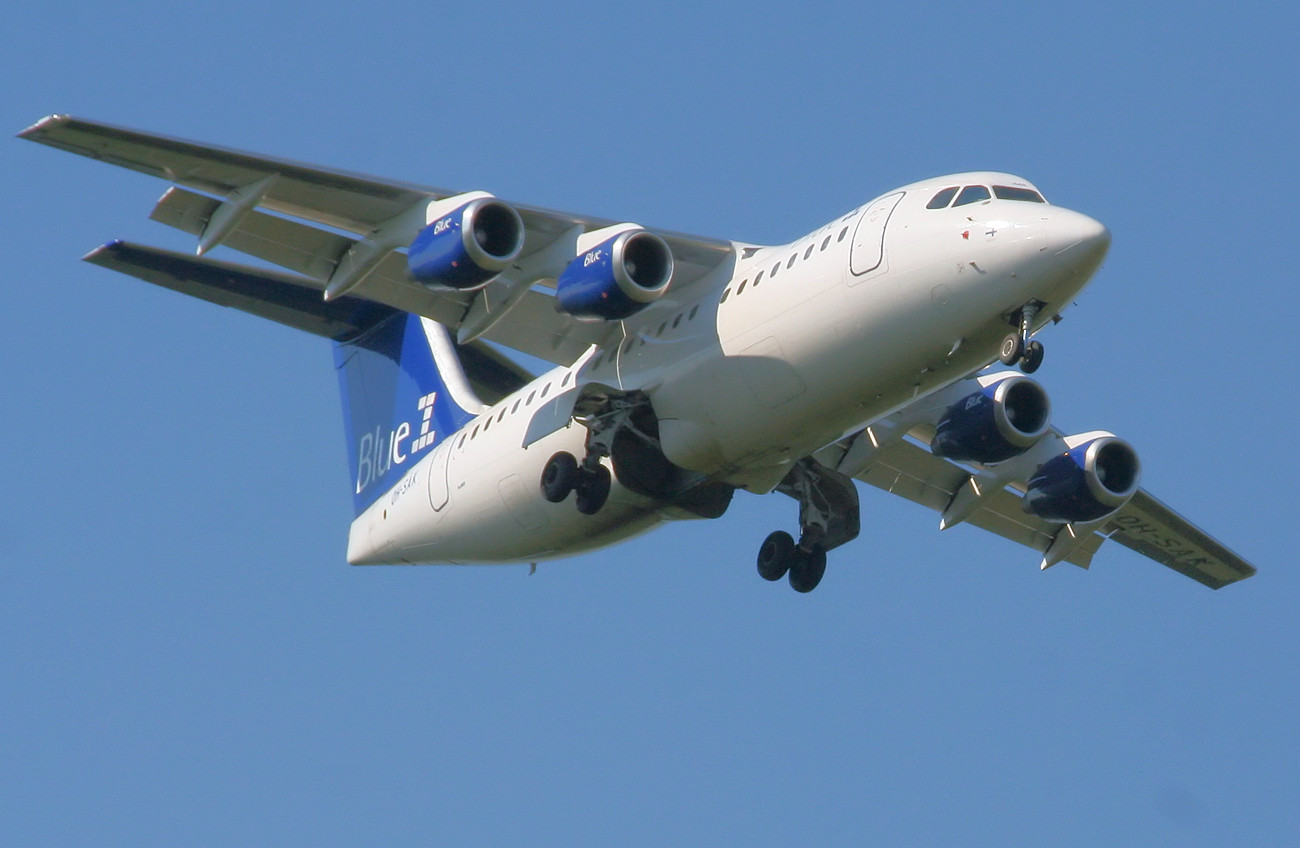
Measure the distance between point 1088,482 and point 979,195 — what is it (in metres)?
3.54

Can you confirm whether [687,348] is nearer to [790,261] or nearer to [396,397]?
[790,261]

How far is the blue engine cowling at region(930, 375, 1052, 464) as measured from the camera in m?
14.6

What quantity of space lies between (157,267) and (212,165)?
2.53m

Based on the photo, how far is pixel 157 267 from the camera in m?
15.6

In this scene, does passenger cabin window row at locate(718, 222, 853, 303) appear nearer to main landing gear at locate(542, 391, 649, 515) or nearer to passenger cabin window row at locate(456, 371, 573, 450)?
main landing gear at locate(542, 391, 649, 515)

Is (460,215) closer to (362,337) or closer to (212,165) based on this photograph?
(212,165)

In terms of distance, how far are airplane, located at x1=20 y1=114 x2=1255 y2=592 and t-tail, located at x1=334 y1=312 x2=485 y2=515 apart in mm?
59

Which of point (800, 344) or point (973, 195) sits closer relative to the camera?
point (973, 195)

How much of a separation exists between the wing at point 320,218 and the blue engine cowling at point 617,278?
40cm

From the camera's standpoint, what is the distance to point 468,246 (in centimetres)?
1287

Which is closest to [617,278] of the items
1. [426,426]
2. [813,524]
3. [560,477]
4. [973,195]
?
[560,477]

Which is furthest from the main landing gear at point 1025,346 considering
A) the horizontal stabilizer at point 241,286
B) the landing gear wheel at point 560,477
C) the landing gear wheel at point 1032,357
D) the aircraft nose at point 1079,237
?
the horizontal stabilizer at point 241,286

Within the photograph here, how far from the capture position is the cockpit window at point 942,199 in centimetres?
1274

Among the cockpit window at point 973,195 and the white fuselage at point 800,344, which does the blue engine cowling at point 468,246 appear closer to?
the white fuselage at point 800,344
